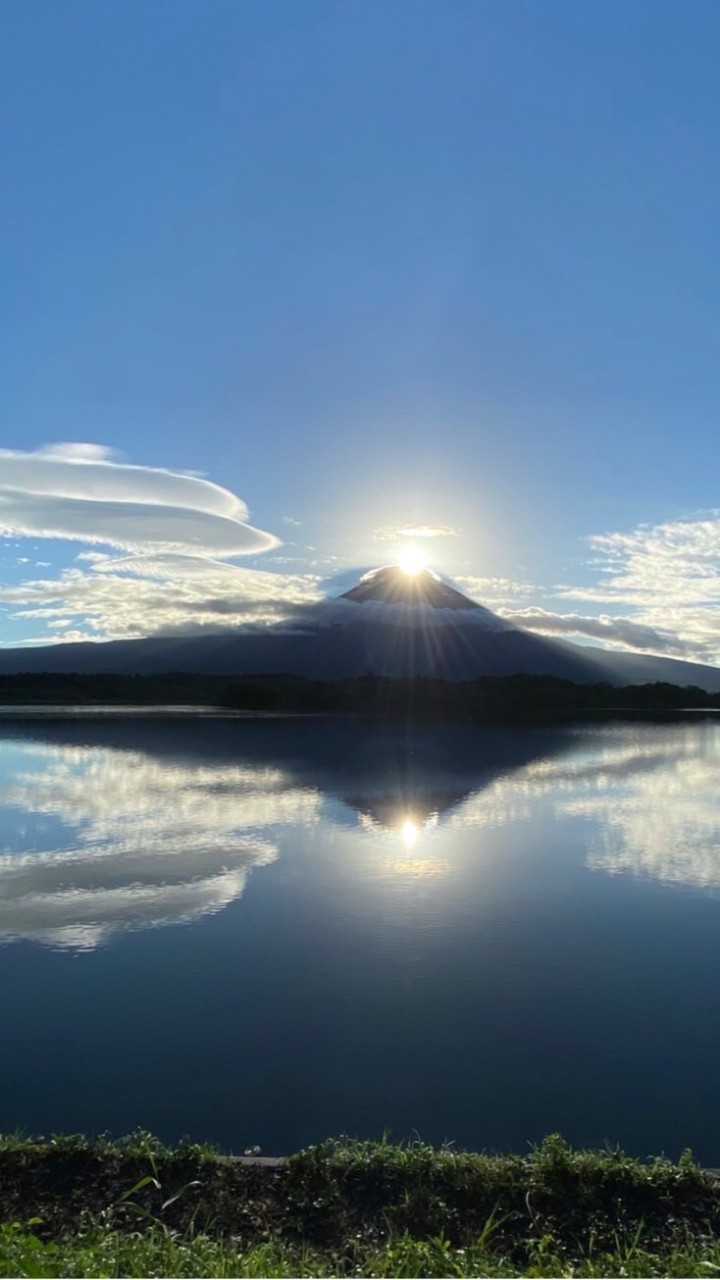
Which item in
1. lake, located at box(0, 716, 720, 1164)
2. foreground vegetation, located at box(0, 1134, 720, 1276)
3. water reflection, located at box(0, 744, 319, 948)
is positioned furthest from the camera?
water reflection, located at box(0, 744, 319, 948)

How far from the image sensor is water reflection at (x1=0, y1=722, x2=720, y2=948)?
413 inches

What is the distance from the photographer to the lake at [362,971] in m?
5.29

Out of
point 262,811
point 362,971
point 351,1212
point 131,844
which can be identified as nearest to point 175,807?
point 262,811

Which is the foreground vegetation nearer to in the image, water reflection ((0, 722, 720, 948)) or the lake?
the lake

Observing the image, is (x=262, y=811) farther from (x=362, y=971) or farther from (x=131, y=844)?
(x=362, y=971)

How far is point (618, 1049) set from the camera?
6.05 meters

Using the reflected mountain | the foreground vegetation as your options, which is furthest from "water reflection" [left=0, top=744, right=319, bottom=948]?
the foreground vegetation

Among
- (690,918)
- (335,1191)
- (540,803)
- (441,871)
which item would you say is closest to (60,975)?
(335,1191)

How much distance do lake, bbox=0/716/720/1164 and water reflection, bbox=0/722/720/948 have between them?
9 cm

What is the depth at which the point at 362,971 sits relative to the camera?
7648 mm

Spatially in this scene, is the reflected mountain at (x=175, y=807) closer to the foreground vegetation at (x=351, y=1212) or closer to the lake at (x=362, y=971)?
the lake at (x=362, y=971)

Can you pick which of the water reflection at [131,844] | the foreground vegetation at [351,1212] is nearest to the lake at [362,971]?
the water reflection at [131,844]

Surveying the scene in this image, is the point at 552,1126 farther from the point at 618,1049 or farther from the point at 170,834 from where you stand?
the point at 170,834

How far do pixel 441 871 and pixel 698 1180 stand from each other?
288 inches
